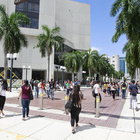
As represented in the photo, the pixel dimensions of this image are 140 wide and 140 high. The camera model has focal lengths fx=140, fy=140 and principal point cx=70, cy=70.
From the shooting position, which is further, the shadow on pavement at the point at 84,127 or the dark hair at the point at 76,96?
the shadow on pavement at the point at 84,127

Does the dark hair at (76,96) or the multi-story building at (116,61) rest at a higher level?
the multi-story building at (116,61)

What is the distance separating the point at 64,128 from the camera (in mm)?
5055

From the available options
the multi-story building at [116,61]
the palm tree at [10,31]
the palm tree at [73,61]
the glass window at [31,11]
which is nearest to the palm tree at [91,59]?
the palm tree at [73,61]

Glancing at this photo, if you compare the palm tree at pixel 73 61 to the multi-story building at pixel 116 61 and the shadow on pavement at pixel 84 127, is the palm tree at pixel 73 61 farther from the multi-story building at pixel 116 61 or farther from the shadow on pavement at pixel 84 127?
the multi-story building at pixel 116 61

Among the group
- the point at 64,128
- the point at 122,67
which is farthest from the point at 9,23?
the point at 122,67

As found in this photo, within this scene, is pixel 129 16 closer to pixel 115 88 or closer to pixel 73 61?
pixel 115 88

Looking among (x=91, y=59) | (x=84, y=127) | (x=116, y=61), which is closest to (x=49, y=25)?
(x=91, y=59)

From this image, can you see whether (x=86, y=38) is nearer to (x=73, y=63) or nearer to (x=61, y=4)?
(x=61, y=4)

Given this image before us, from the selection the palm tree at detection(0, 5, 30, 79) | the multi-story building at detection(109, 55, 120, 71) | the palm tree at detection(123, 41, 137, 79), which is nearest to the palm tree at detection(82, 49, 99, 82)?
the palm tree at detection(123, 41, 137, 79)

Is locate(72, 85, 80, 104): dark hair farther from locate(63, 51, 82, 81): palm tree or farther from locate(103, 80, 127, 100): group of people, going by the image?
locate(63, 51, 82, 81): palm tree

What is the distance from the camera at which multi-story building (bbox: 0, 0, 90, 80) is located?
3450cm

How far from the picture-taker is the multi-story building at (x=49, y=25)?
1358 inches

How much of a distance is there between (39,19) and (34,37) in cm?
506

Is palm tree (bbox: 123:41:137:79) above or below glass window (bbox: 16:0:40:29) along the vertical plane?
below
